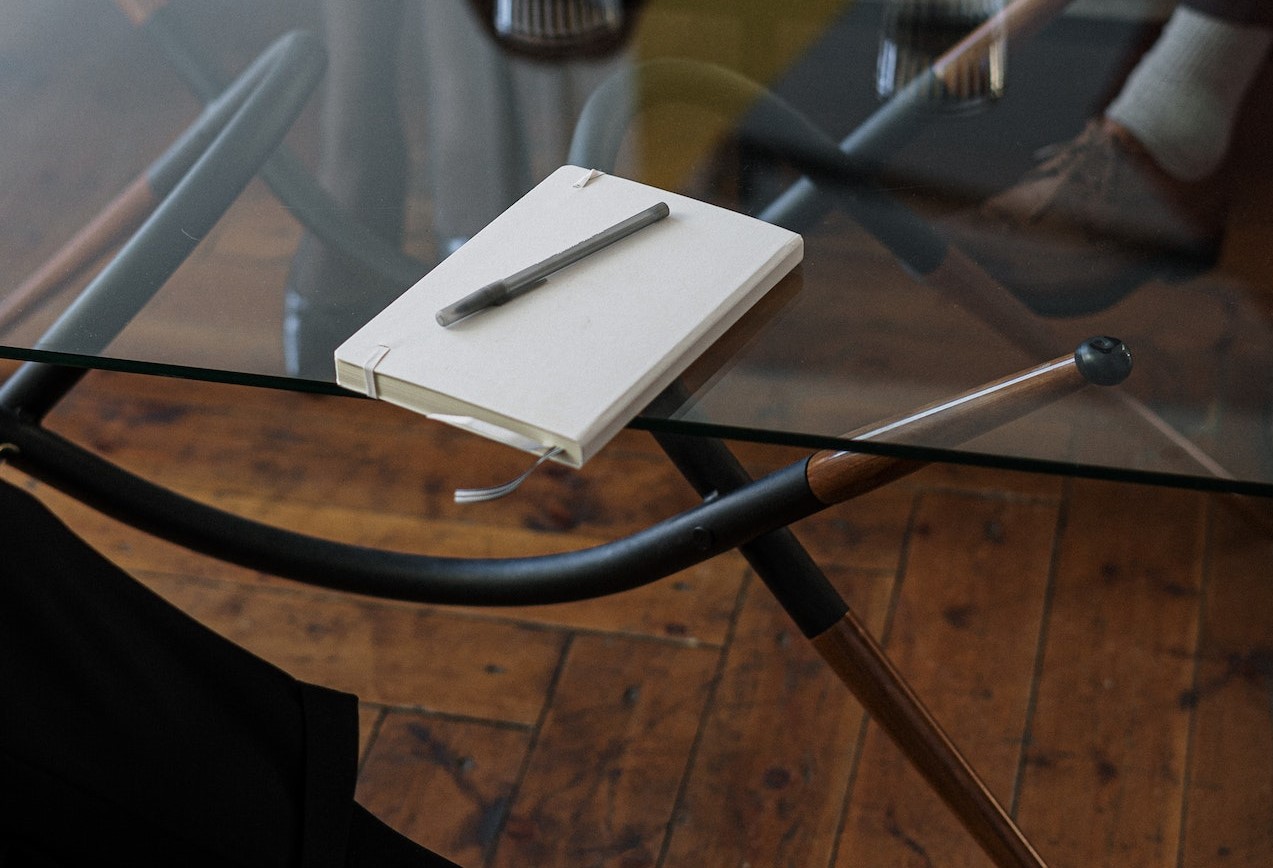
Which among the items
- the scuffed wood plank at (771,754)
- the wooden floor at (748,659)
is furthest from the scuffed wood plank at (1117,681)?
the scuffed wood plank at (771,754)

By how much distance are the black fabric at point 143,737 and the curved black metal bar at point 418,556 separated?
0.62 ft

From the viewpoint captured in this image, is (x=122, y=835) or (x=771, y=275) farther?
(x=771, y=275)

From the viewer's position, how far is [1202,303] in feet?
2.75

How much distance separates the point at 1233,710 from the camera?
1349 millimetres

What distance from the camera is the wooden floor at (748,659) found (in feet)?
4.15

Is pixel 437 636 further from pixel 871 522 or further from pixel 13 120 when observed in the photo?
pixel 13 120

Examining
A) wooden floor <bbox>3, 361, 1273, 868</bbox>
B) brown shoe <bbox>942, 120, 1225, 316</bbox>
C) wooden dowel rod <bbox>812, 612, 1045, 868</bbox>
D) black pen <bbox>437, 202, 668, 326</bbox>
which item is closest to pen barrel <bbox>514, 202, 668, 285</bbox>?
black pen <bbox>437, 202, 668, 326</bbox>

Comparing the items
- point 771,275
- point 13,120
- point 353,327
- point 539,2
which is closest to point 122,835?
point 353,327

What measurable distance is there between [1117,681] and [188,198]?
0.93m

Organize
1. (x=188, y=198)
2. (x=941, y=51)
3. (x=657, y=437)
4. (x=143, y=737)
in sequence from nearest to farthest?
1. (x=143, y=737)
2. (x=657, y=437)
3. (x=188, y=198)
4. (x=941, y=51)

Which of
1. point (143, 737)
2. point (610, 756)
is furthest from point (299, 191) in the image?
point (610, 756)

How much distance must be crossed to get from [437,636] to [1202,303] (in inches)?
33.3

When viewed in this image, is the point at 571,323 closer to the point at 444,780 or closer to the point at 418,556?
A: the point at 418,556

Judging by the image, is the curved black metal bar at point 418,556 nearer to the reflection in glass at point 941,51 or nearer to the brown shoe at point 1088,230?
the brown shoe at point 1088,230
